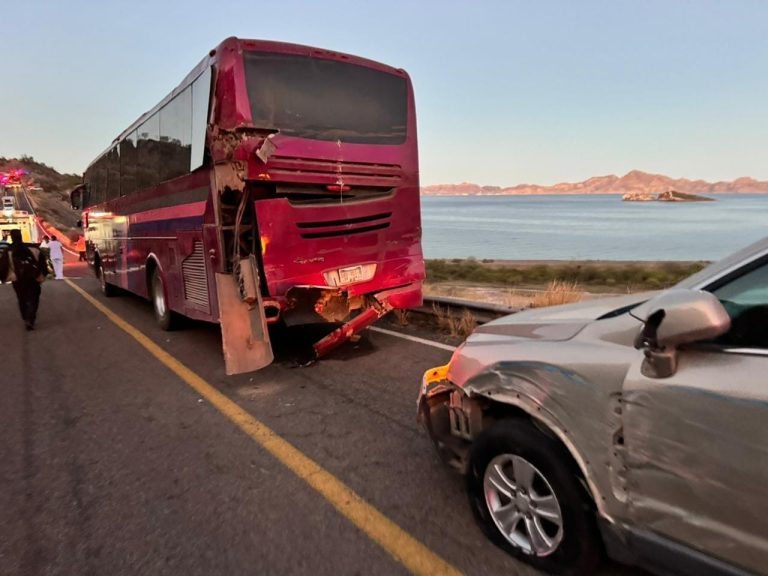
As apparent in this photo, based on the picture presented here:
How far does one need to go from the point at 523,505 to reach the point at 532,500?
74 mm

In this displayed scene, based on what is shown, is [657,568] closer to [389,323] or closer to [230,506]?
[230,506]

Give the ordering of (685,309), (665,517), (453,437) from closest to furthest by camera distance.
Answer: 1. (685,309)
2. (665,517)
3. (453,437)

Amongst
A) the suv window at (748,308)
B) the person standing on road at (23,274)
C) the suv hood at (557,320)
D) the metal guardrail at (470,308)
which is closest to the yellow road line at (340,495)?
the suv hood at (557,320)

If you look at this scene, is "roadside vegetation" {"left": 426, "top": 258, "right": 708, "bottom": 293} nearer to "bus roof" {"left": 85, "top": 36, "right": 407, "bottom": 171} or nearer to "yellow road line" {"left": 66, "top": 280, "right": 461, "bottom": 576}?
"bus roof" {"left": 85, "top": 36, "right": 407, "bottom": 171}

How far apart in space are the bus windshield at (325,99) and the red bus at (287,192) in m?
0.01

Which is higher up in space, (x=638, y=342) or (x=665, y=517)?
(x=638, y=342)

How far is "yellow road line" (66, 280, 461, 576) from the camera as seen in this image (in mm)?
2879

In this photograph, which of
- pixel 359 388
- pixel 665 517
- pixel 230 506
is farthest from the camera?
pixel 359 388

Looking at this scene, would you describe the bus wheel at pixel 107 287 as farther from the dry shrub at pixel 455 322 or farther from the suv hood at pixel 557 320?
the suv hood at pixel 557 320

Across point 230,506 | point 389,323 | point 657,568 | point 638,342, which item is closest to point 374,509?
point 230,506

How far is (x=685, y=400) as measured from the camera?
82.0 inches

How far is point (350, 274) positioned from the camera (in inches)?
273

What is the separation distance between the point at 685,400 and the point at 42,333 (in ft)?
33.4

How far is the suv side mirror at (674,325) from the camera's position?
199cm
